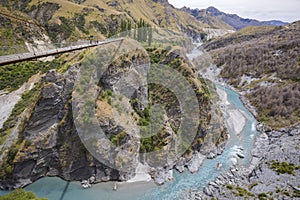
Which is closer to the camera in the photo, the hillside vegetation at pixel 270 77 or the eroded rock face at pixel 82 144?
the eroded rock face at pixel 82 144

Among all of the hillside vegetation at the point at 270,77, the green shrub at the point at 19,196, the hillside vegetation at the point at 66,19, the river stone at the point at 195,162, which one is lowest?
the river stone at the point at 195,162

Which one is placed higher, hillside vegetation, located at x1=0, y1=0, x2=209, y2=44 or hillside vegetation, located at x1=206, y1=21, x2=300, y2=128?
hillside vegetation, located at x1=0, y1=0, x2=209, y2=44

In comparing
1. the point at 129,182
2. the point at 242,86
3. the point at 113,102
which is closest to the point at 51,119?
the point at 113,102

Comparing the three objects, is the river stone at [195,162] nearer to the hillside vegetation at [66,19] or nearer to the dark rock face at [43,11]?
the hillside vegetation at [66,19]

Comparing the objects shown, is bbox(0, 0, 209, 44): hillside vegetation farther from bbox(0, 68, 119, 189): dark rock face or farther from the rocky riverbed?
the rocky riverbed

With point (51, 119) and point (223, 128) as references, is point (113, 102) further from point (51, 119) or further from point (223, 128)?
point (223, 128)

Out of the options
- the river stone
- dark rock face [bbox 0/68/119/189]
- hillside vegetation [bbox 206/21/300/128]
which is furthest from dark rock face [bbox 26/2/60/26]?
hillside vegetation [bbox 206/21/300/128]

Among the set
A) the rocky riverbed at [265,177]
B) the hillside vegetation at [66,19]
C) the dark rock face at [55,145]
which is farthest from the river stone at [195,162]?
the hillside vegetation at [66,19]

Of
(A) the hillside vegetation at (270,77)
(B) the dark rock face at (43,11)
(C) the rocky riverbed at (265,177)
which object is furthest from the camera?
(B) the dark rock face at (43,11)

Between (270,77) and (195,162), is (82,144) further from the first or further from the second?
(270,77)

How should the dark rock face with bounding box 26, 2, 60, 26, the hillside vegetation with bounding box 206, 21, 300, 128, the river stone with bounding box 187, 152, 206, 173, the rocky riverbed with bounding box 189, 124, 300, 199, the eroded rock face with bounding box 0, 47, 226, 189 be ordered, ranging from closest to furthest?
the rocky riverbed with bounding box 189, 124, 300, 199 → the eroded rock face with bounding box 0, 47, 226, 189 → the river stone with bounding box 187, 152, 206, 173 → the hillside vegetation with bounding box 206, 21, 300, 128 → the dark rock face with bounding box 26, 2, 60, 26
